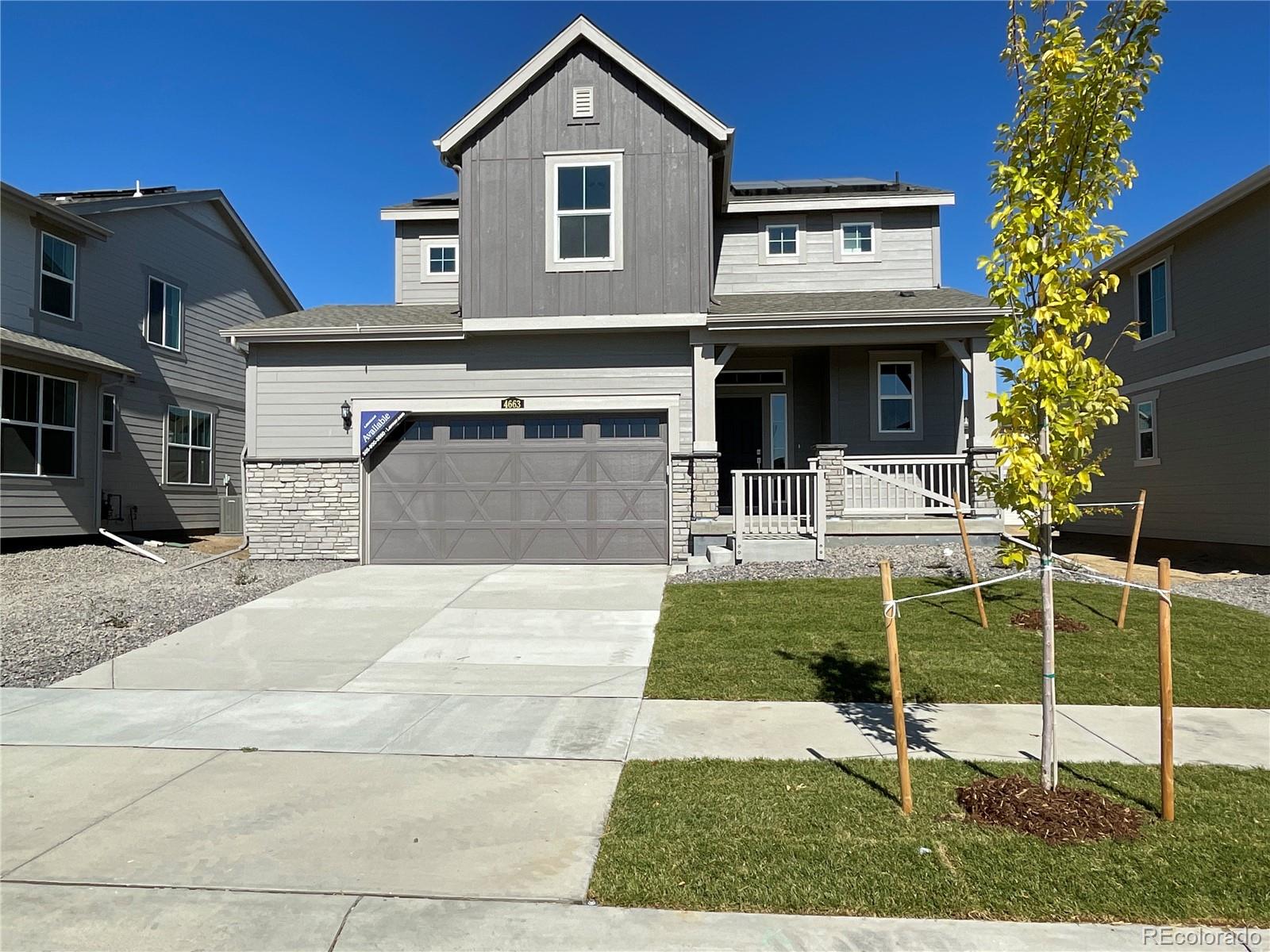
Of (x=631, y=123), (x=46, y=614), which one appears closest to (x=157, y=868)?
(x=46, y=614)

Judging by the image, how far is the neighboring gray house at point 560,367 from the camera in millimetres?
12828

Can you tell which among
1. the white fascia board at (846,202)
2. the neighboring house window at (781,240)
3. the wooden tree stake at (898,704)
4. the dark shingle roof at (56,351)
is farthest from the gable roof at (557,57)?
the wooden tree stake at (898,704)

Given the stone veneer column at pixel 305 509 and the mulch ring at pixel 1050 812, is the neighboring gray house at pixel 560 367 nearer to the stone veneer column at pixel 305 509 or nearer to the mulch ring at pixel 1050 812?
the stone veneer column at pixel 305 509

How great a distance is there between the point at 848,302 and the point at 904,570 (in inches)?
205

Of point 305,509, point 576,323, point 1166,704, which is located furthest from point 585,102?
point 1166,704

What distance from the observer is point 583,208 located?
13.2 metres

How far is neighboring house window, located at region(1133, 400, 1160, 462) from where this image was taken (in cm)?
1619

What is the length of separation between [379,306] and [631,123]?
5.88 metres

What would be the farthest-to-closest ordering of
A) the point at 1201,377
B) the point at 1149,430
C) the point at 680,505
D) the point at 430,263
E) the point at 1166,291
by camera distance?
the point at 430,263, the point at 1149,430, the point at 1166,291, the point at 1201,377, the point at 680,505

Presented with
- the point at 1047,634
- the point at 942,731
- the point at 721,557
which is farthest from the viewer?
the point at 721,557

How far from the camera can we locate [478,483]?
13.2 metres

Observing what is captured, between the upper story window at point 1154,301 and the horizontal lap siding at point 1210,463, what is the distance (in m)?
1.22

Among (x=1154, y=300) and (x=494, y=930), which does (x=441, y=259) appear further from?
(x=494, y=930)

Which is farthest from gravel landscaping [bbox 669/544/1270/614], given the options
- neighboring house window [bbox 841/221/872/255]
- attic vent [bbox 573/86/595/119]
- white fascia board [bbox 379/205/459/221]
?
white fascia board [bbox 379/205/459/221]
